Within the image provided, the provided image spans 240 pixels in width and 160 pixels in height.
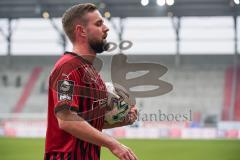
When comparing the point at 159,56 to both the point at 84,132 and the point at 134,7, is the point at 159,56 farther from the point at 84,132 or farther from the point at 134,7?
the point at 84,132

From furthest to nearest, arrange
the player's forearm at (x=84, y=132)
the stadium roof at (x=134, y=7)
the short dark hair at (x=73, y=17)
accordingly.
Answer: the stadium roof at (x=134, y=7) → the short dark hair at (x=73, y=17) → the player's forearm at (x=84, y=132)

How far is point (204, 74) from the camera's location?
35906mm

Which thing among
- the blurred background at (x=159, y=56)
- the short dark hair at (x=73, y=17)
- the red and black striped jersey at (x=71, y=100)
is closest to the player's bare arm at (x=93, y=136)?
the red and black striped jersey at (x=71, y=100)

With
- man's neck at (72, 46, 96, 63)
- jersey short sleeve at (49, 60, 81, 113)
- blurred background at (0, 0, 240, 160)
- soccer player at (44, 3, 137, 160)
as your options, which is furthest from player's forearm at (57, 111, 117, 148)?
blurred background at (0, 0, 240, 160)

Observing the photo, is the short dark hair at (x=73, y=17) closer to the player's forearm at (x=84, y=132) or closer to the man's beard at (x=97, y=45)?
the man's beard at (x=97, y=45)

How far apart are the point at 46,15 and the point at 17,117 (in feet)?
28.3

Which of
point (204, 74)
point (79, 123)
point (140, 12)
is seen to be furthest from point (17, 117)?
point (79, 123)

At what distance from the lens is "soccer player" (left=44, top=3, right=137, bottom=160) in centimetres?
290

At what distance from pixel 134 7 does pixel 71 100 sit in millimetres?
31481

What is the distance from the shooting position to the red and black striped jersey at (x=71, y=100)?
301 cm

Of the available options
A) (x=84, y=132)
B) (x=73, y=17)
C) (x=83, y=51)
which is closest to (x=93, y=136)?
(x=84, y=132)

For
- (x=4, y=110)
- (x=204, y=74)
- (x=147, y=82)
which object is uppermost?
(x=147, y=82)

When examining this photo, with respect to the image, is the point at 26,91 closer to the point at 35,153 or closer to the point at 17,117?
the point at 17,117

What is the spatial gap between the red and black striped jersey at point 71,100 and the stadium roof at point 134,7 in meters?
29.3
